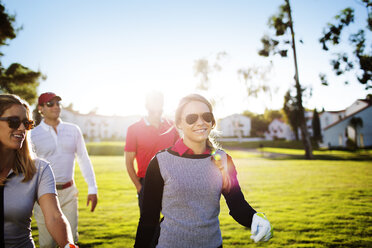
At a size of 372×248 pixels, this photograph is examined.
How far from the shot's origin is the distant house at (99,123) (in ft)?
373

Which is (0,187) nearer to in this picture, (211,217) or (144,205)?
(144,205)

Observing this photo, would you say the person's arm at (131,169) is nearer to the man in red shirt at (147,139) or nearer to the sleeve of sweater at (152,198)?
the man in red shirt at (147,139)

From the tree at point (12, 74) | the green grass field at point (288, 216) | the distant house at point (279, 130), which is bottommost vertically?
the green grass field at point (288, 216)

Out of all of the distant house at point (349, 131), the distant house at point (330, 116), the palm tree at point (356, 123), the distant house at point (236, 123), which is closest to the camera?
the palm tree at point (356, 123)

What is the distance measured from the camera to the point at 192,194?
7.14ft

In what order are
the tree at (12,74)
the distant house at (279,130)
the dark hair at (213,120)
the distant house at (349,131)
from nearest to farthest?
the dark hair at (213,120) → the tree at (12,74) → the distant house at (349,131) → the distant house at (279,130)

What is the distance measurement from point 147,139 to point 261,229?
3033 millimetres

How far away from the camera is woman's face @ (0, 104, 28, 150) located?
211cm

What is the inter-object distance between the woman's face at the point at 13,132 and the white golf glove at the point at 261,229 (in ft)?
6.72

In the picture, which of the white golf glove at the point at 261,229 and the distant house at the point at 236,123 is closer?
the white golf glove at the point at 261,229

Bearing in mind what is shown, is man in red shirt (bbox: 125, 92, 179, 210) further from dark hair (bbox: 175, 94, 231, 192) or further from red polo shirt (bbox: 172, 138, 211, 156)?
red polo shirt (bbox: 172, 138, 211, 156)

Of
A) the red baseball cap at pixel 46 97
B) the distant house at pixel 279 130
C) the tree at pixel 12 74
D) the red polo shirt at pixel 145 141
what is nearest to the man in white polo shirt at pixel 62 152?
the red baseball cap at pixel 46 97

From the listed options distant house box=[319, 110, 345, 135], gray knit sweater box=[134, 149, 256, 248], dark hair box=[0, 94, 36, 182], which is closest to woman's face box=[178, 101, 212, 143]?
gray knit sweater box=[134, 149, 256, 248]

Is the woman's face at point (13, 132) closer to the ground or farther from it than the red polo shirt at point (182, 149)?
farther from it
